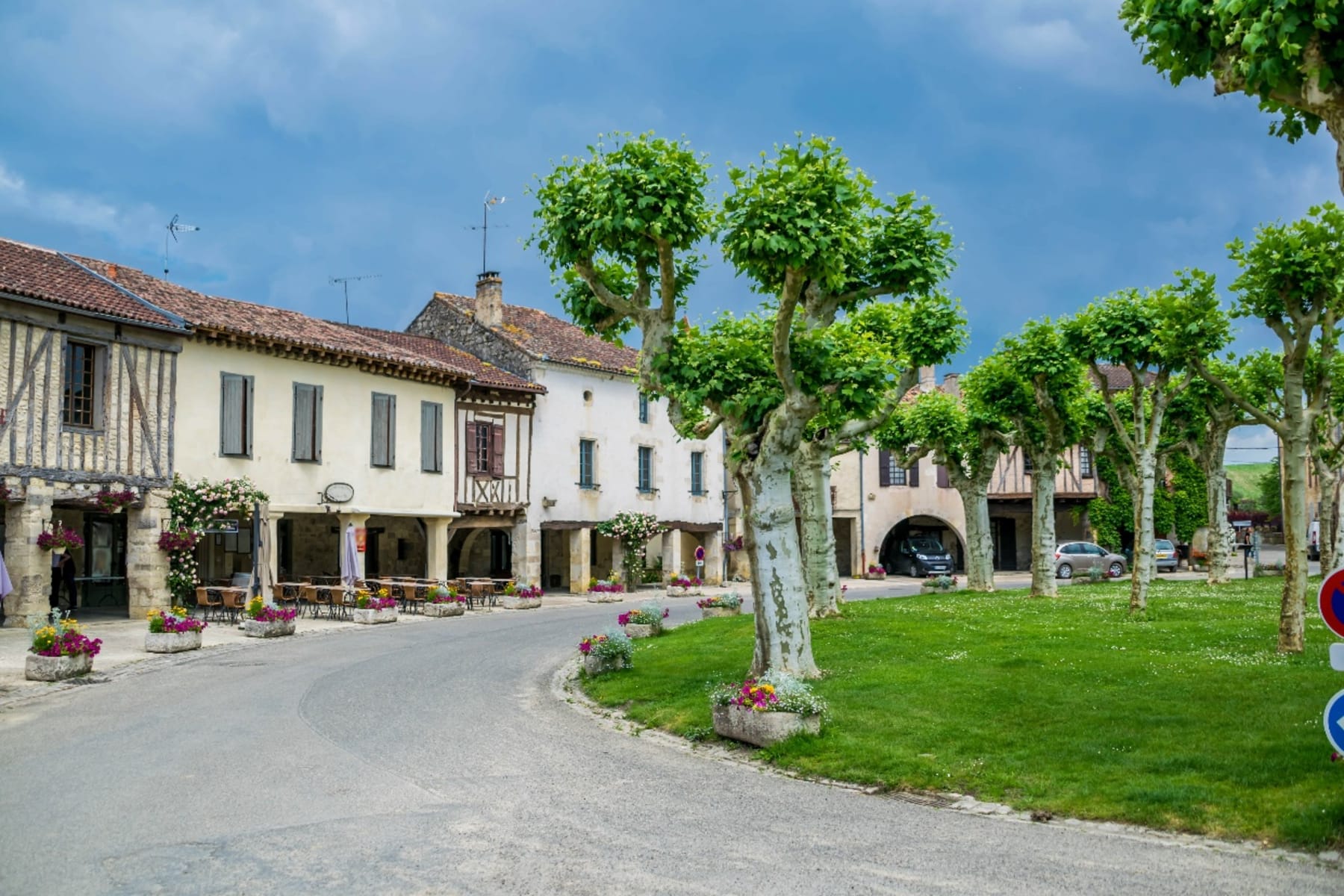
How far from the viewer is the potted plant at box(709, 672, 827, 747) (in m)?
9.71

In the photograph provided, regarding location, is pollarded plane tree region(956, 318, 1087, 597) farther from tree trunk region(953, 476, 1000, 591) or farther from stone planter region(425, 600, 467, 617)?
stone planter region(425, 600, 467, 617)

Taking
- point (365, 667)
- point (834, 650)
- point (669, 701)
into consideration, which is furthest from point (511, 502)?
point (669, 701)

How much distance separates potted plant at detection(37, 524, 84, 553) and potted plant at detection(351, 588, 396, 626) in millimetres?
5723

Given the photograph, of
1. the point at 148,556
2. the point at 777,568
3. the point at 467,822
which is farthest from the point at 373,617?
the point at 467,822

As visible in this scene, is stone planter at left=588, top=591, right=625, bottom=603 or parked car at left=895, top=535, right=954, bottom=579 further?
parked car at left=895, top=535, right=954, bottom=579

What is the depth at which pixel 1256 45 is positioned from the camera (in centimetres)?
672

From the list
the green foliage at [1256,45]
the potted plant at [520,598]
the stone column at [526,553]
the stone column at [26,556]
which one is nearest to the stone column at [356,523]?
the potted plant at [520,598]

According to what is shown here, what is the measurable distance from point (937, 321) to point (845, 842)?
477 inches

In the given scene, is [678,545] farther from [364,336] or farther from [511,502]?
[364,336]

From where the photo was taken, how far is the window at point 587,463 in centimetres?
3394

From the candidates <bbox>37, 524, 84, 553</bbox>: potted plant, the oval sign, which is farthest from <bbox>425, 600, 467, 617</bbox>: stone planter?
<bbox>37, 524, 84, 553</bbox>: potted plant

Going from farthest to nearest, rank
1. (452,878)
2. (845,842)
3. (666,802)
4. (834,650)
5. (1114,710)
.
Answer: (834,650) → (1114,710) → (666,802) → (845,842) → (452,878)

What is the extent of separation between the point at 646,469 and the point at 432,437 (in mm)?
9066

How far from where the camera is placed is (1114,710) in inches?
388
